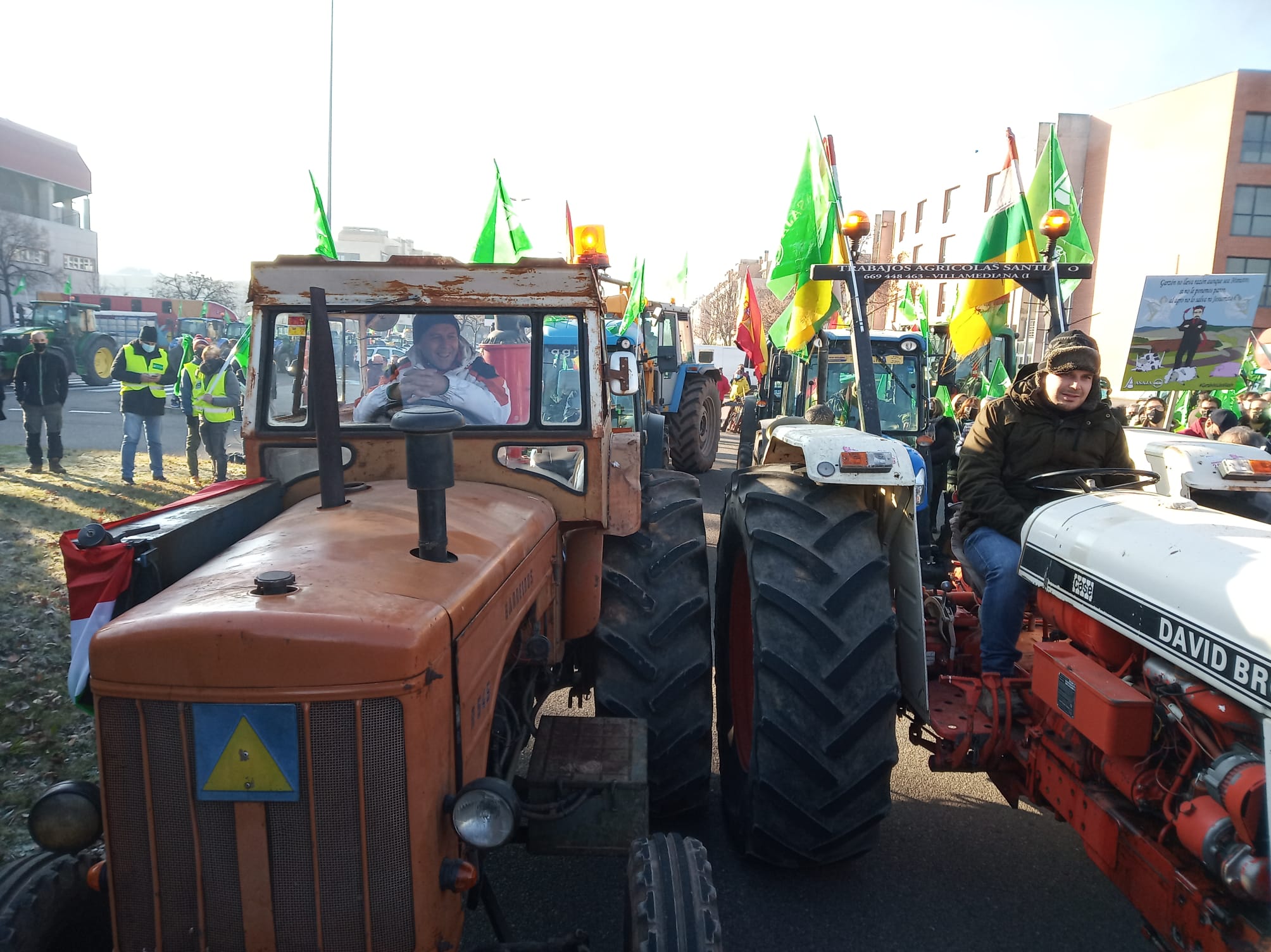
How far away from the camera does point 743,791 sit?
3320 millimetres

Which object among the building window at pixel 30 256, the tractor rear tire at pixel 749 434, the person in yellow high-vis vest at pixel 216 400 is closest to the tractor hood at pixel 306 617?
the tractor rear tire at pixel 749 434

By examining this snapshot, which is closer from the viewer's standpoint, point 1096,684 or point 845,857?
point 1096,684

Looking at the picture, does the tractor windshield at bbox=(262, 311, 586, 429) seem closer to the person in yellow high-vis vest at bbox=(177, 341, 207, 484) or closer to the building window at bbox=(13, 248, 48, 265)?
the person in yellow high-vis vest at bbox=(177, 341, 207, 484)

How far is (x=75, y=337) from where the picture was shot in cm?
2897

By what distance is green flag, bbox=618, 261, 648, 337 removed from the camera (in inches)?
430

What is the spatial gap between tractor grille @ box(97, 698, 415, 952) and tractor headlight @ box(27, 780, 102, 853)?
7.7 inches

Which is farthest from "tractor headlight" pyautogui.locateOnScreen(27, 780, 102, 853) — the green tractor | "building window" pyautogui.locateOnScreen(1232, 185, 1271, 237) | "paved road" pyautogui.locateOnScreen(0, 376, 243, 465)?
"building window" pyautogui.locateOnScreen(1232, 185, 1271, 237)

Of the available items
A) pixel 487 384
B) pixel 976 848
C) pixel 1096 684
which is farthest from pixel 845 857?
pixel 487 384

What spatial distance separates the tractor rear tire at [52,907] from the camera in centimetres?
212

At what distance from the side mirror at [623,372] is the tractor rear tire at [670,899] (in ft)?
5.70

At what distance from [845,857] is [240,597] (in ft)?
7.28

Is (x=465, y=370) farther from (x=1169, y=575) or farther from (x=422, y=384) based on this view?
(x=1169, y=575)

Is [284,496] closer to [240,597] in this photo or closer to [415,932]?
[240,597]

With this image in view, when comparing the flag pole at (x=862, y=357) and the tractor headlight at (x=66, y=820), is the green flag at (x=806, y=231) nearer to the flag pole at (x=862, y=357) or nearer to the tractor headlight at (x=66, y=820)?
the flag pole at (x=862, y=357)
